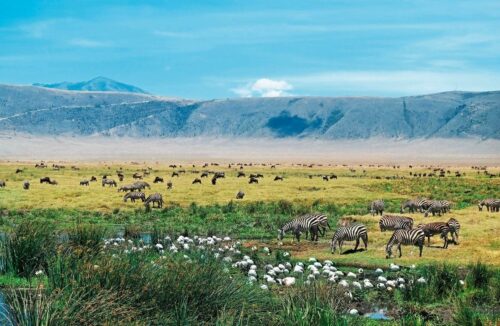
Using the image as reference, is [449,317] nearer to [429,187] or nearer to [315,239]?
[315,239]

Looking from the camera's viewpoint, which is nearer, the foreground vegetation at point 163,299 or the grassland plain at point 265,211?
the foreground vegetation at point 163,299

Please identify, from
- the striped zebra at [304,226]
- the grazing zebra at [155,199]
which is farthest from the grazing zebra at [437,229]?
the grazing zebra at [155,199]

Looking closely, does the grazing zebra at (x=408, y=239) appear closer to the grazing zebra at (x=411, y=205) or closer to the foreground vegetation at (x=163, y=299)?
the foreground vegetation at (x=163, y=299)

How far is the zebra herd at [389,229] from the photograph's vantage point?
2284 cm

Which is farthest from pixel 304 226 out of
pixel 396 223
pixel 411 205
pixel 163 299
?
pixel 163 299

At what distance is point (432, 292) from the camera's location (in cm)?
1612

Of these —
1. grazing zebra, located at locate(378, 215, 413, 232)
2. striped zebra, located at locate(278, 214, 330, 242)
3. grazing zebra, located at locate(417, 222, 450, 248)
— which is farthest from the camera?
grazing zebra, located at locate(378, 215, 413, 232)

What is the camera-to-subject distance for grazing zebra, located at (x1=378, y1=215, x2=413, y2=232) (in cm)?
2727

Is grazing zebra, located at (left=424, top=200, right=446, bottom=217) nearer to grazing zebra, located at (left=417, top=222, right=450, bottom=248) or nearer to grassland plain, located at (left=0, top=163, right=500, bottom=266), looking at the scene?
grassland plain, located at (left=0, top=163, right=500, bottom=266)

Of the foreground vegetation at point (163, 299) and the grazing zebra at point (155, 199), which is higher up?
the foreground vegetation at point (163, 299)

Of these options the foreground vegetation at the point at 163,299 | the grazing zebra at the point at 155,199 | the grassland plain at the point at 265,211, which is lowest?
the grassland plain at the point at 265,211

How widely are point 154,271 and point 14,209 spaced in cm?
2917

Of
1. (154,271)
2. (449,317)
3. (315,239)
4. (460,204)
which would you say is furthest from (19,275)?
(460,204)

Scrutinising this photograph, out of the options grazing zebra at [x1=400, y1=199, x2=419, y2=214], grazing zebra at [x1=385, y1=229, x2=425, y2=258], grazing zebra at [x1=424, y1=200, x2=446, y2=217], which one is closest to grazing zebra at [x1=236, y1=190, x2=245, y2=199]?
grazing zebra at [x1=400, y1=199, x2=419, y2=214]
